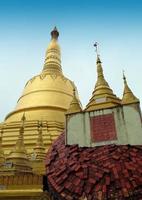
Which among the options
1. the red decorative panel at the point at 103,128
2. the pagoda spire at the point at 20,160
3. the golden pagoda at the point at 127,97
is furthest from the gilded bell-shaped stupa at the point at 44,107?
the golden pagoda at the point at 127,97

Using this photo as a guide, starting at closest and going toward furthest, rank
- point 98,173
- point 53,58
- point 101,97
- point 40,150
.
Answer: point 98,173 → point 101,97 → point 40,150 → point 53,58

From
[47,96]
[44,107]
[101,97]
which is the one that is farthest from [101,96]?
[47,96]

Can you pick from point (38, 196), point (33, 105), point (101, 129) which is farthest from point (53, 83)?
point (101, 129)

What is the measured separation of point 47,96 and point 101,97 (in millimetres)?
10005

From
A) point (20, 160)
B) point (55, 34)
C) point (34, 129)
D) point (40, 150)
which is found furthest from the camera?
point (55, 34)

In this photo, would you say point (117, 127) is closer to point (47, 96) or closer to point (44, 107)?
point (44, 107)

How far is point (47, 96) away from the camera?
1962 centimetres

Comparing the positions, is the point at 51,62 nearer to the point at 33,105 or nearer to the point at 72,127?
the point at 33,105

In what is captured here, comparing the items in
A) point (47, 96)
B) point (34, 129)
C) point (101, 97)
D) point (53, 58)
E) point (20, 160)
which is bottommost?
point (20, 160)

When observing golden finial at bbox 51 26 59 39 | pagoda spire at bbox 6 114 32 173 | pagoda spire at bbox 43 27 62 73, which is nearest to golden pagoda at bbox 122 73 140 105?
pagoda spire at bbox 6 114 32 173

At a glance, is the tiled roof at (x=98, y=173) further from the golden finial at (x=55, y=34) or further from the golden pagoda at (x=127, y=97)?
the golden finial at (x=55, y=34)

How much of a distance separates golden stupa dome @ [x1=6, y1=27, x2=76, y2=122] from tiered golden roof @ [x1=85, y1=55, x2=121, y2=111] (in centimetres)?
735

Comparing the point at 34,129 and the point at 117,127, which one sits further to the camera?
the point at 34,129

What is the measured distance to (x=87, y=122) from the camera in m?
8.45
